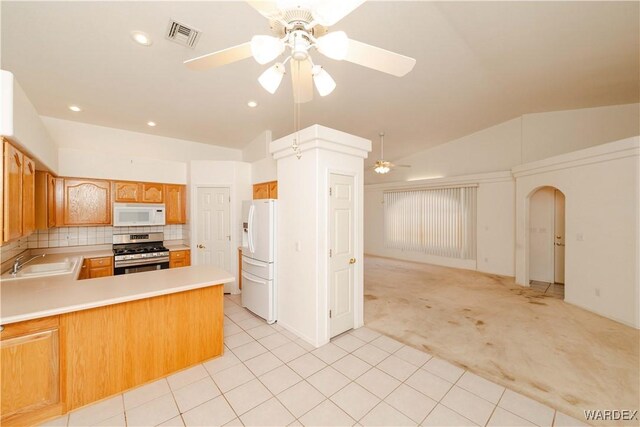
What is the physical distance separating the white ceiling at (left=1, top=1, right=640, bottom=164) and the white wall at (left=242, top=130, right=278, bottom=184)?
27 cm

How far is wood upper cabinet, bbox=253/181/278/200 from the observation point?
161 inches

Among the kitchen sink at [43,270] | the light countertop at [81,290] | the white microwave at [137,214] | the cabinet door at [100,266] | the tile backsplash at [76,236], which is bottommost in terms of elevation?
the cabinet door at [100,266]

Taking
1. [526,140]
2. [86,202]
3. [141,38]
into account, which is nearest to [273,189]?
[141,38]

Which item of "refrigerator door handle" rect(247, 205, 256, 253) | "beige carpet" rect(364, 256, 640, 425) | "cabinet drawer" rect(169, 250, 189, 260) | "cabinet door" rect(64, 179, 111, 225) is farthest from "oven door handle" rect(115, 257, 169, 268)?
"beige carpet" rect(364, 256, 640, 425)

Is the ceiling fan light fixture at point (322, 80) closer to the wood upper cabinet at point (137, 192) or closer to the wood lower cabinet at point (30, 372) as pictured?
the wood lower cabinet at point (30, 372)

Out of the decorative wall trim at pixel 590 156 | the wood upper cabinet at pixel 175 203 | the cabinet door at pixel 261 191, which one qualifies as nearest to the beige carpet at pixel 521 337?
the decorative wall trim at pixel 590 156

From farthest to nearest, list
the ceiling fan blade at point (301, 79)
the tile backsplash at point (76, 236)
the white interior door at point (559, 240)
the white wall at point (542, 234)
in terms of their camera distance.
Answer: the white wall at point (542, 234) < the white interior door at point (559, 240) < the tile backsplash at point (76, 236) < the ceiling fan blade at point (301, 79)

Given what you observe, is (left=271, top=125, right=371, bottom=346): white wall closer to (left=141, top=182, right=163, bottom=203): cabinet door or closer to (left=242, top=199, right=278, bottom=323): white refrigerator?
(left=242, top=199, right=278, bottom=323): white refrigerator

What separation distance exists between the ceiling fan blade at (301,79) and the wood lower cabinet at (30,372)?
99.0 inches

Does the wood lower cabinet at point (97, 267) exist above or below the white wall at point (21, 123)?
below

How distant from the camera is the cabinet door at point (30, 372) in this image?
1.72 metres

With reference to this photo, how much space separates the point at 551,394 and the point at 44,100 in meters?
6.82

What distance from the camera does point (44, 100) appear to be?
3.47 meters

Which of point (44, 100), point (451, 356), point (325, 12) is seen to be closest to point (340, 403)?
point (451, 356)
